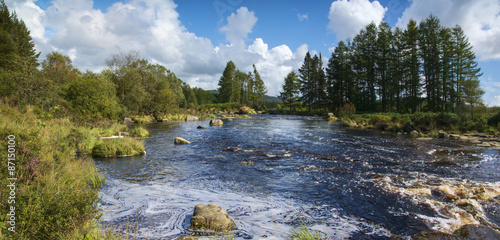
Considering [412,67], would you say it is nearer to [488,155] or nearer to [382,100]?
[382,100]

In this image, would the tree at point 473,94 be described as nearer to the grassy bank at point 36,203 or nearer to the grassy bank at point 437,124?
the grassy bank at point 437,124

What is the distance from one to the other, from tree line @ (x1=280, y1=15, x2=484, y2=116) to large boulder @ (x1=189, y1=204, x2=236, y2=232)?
27886mm

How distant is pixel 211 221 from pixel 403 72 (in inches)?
1754

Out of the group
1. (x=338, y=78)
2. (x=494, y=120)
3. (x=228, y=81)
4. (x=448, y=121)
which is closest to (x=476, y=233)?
(x=494, y=120)

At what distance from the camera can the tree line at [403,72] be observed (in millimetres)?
32000

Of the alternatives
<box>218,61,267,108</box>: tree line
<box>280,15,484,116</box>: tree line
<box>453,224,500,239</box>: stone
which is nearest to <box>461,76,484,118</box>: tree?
<box>280,15,484,116</box>: tree line

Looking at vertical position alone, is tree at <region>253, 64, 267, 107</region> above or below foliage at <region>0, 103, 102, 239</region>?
above

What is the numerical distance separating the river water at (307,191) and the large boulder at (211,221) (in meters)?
0.26

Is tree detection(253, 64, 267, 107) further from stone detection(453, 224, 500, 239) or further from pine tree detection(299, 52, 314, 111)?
stone detection(453, 224, 500, 239)

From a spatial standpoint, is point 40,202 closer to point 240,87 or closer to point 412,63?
point 412,63

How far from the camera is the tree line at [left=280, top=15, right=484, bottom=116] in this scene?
32000 millimetres

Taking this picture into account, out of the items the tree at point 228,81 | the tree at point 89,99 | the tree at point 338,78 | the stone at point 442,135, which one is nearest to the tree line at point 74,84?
the tree at point 89,99

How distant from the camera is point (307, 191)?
7.44 m

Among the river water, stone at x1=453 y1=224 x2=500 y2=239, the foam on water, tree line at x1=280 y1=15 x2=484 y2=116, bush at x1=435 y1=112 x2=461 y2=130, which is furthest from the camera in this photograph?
tree line at x1=280 y1=15 x2=484 y2=116
